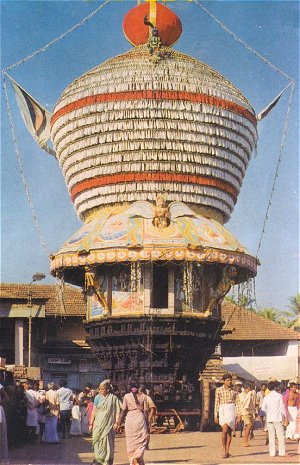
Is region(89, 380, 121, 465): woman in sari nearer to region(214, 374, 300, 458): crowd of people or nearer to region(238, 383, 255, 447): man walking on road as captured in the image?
region(214, 374, 300, 458): crowd of people

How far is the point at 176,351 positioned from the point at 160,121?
6.09 metres

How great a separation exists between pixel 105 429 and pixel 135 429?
47 cm

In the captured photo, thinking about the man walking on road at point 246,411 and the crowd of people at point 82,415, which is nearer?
the crowd of people at point 82,415

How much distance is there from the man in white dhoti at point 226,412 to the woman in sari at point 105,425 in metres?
3.30

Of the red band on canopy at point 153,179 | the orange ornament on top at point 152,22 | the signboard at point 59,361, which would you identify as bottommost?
the signboard at point 59,361

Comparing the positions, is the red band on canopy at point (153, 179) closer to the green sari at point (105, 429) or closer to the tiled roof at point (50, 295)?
the green sari at point (105, 429)

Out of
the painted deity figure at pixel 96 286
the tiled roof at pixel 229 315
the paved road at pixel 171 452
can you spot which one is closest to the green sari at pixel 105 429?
the paved road at pixel 171 452

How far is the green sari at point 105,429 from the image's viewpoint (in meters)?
13.1

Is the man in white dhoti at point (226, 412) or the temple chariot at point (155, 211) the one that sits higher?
the temple chariot at point (155, 211)

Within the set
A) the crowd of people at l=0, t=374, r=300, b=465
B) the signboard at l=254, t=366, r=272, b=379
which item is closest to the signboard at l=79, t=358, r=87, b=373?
the signboard at l=254, t=366, r=272, b=379

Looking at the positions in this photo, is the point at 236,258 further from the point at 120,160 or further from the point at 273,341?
the point at 273,341

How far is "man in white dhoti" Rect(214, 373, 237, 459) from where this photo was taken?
15.9 m

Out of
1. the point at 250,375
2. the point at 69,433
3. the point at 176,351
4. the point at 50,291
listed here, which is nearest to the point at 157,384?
the point at 176,351

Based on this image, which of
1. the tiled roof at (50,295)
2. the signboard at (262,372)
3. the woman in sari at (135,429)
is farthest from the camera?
the tiled roof at (50,295)
